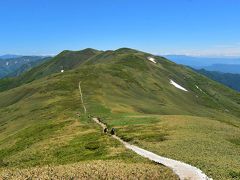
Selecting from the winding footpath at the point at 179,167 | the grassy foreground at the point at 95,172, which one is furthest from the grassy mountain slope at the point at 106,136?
the grassy foreground at the point at 95,172

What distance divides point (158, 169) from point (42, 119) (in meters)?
77.7

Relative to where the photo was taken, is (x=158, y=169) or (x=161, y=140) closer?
(x=158, y=169)

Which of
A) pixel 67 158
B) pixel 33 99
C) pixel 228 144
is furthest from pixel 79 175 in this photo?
pixel 33 99


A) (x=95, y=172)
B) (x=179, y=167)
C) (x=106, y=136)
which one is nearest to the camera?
(x=95, y=172)

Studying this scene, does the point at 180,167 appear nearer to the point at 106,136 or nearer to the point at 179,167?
the point at 179,167

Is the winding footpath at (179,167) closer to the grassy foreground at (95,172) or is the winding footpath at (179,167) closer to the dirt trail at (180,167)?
the dirt trail at (180,167)

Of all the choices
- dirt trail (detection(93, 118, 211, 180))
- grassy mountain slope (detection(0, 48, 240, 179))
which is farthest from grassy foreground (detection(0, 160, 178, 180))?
grassy mountain slope (detection(0, 48, 240, 179))

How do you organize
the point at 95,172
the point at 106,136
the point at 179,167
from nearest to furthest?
the point at 95,172 < the point at 179,167 < the point at 106,136

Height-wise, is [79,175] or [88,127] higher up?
[79,175]

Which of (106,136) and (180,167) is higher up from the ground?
(180,167)

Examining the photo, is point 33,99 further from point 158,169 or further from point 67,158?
point 158,169

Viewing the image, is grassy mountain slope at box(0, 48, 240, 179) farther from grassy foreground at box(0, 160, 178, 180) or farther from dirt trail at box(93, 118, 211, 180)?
grassy foreground at box(0, 160, 178, 180)

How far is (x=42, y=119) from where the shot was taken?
375 ft

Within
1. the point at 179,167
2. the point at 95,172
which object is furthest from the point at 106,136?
the point at 95,172
